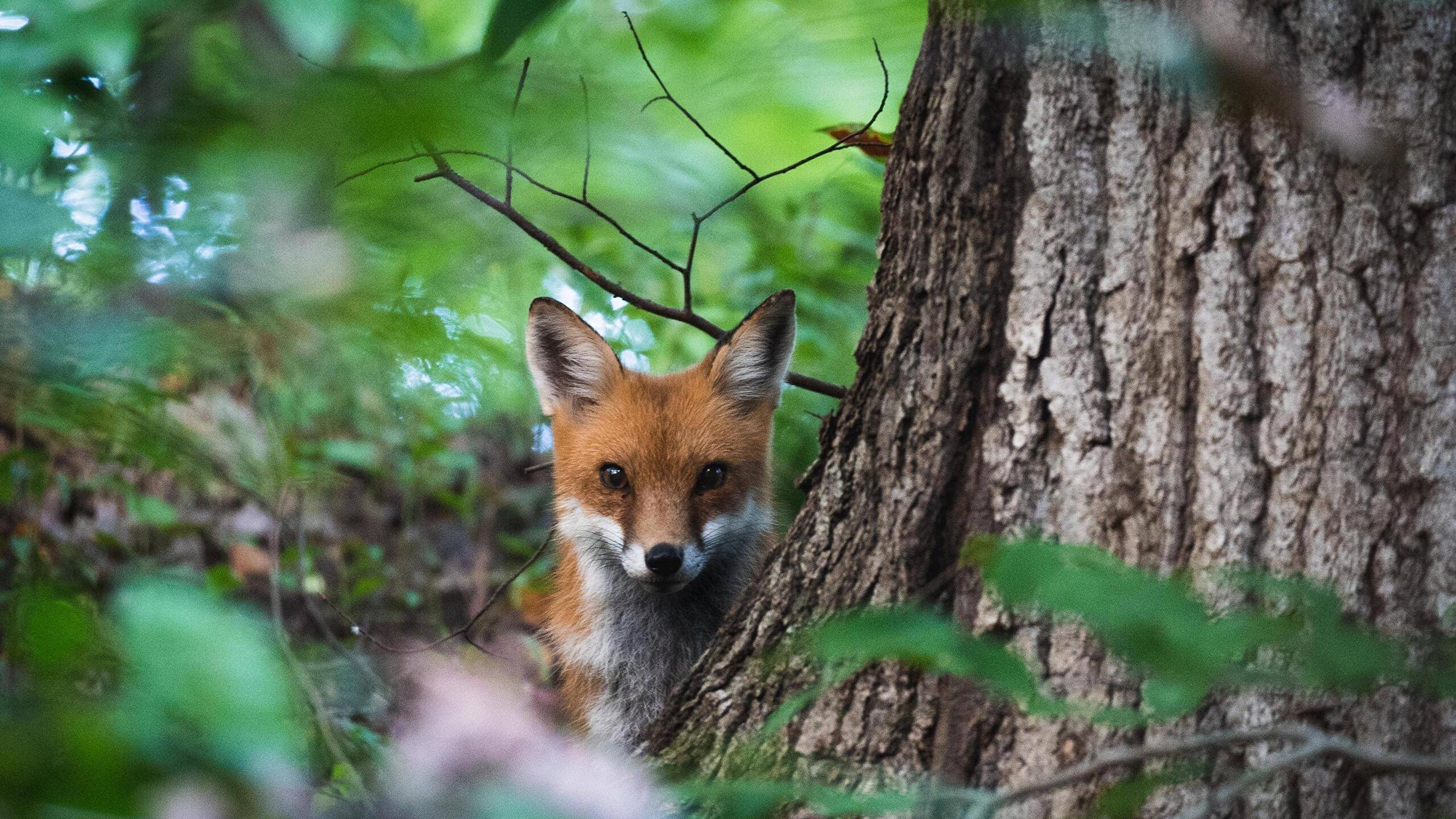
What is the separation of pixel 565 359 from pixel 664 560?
39.7 inches

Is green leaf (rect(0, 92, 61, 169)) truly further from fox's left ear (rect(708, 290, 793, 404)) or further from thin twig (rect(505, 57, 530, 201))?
fox's left ear (rect(708, 290, 793, 404))

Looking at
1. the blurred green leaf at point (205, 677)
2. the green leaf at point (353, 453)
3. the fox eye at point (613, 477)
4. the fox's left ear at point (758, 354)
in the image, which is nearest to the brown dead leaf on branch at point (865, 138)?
the fox's left ear at point (758, 354)

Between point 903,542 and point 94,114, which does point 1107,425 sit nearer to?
point 903,542

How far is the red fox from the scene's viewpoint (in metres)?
3.60

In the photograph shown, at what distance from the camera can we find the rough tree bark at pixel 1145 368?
1.83m

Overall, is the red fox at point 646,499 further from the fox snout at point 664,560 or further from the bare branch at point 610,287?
the bare branch at point 610,287

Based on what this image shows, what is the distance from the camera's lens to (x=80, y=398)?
199 cm

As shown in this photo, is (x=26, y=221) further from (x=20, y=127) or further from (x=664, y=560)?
(x=664, y=560)

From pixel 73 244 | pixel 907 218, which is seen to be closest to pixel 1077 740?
pixel 907 218

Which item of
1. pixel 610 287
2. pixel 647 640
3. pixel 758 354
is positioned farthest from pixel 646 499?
pixel 610 287

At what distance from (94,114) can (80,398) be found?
0.69 meters

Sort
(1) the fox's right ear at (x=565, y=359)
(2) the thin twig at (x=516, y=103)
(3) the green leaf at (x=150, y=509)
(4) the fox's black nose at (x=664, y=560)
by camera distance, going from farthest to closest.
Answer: (3) the green leaf at (x=150, y=509) → (1) the fox's right ear at (x=565, y=359) → (4) the fox's black nose at (x=664, y=560) → (2) the thin twig at (x=516, y=103)

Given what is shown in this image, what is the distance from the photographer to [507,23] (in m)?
0.76

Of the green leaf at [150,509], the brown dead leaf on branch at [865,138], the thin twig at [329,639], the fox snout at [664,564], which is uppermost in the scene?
the brown dead leaf on branch at [865,138]
